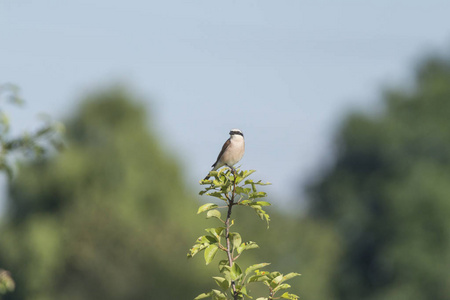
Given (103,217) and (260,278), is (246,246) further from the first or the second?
(103,217)

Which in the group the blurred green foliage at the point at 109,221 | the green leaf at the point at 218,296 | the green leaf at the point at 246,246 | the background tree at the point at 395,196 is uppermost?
the background tree at the point at 395,196

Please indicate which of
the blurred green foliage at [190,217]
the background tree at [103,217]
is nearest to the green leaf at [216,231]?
the blurred green foliage at [190,217]

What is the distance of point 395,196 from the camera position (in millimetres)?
79000

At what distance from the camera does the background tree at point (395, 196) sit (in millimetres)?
75000

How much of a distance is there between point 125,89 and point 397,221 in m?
22.9

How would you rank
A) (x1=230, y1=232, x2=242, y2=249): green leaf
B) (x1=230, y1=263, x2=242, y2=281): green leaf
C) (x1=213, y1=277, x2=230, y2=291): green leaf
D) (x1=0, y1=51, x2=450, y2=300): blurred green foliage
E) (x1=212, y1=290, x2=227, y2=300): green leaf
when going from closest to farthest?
(x1=212, y1=290, x2=227, y2=300): green leaf, (x1=230, y1=263, x2=242, y2=281): green leaf, (x1=213, y1=277, x2=230, y2=291): green leaf, (x1=230, y1=232, x2=242, y2=249): green leaf, (x1=0, y1=51, x2=450, y2=300): blurred green foliage

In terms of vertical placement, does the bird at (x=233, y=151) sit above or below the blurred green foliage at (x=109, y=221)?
below

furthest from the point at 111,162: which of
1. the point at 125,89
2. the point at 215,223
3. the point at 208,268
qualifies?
the point at 208,268

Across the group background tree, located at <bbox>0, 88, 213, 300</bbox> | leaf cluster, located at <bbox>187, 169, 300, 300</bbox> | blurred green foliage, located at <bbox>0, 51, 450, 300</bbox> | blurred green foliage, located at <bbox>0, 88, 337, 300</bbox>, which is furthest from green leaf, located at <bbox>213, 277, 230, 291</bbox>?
background tree, located at <bbox>0, 88, 213, 300</bbox>

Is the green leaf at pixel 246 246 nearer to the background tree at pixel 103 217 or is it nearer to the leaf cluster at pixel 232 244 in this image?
the leaf cluster at pixel 232 244

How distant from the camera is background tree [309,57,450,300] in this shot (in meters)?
75.0

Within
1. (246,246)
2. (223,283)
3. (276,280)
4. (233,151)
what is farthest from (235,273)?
(233,151)

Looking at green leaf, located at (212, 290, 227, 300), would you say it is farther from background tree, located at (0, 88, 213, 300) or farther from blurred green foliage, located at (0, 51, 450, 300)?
background tree, located at (0, 88, 213, 300)

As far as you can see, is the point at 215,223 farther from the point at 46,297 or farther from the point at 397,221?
the point at 397,221
